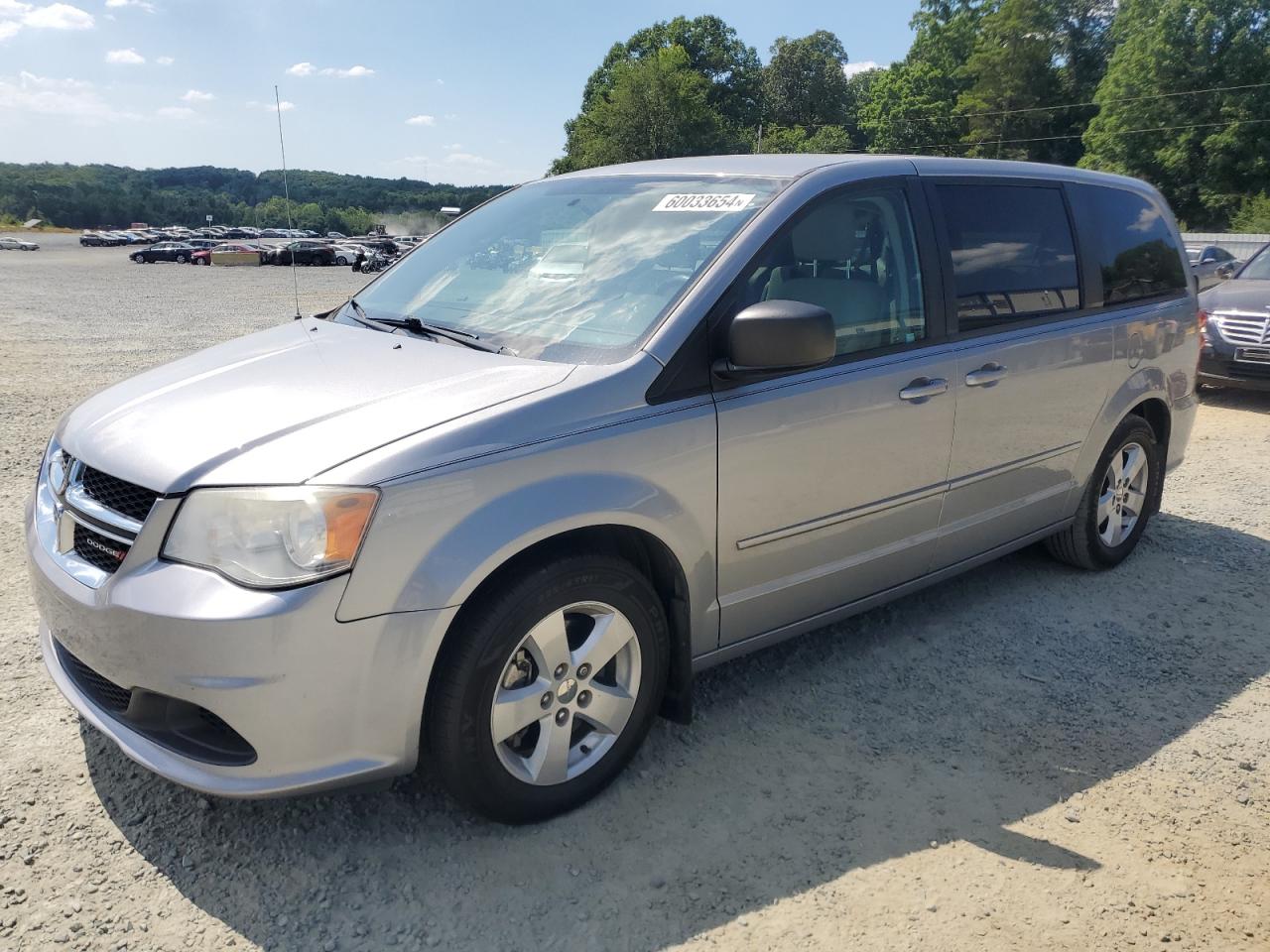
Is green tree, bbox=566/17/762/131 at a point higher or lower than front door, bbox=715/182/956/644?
higher

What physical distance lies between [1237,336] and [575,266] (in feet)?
25.1

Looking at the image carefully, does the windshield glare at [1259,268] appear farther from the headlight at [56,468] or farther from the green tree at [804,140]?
the green tree at [804,140]

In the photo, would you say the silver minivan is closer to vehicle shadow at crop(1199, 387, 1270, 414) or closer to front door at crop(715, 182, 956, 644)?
front door at crop(715, 182, 956, 644)

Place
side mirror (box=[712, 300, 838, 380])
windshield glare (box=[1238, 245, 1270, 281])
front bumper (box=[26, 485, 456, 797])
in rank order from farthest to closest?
windshield glare (box=[1238, 245, 1270, 281]), side mirror (box=[712, 300, 838, 380]), front bumper (box=[26, 485, 456, 797])

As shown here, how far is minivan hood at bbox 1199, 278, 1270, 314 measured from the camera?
A: 859cm

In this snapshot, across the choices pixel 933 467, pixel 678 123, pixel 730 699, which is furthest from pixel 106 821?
pixel 678 123

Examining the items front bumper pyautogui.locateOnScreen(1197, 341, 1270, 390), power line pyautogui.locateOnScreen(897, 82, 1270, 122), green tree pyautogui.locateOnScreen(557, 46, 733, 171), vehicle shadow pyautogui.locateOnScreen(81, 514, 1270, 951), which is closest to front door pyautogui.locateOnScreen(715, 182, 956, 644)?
vehicle shadow pyautogui.locateOnScreen(81, 514, 1270, 951)

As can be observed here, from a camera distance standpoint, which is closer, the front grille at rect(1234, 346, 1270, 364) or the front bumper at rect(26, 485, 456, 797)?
the front bumper at rect(26, 485, 456, 797)

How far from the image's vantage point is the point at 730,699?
3.53 metres

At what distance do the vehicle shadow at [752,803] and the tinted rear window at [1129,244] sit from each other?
157 cm

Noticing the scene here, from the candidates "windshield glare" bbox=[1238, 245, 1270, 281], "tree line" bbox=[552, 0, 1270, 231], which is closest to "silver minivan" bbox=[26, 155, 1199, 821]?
"windshield glare" bbox=[1238, 245, 1270, 281]

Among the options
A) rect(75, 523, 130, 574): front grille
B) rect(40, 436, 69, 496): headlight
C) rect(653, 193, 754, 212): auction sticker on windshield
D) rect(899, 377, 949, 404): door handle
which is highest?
rect(653, 193, 754, 212): auction sticker on windshield

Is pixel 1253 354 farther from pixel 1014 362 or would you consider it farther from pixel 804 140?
pixel 804 140

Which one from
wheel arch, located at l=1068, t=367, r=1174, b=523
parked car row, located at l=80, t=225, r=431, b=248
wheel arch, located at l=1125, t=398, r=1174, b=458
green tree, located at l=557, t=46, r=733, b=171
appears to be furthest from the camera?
green tree, located at l=557, t=46, r=733, b=171
